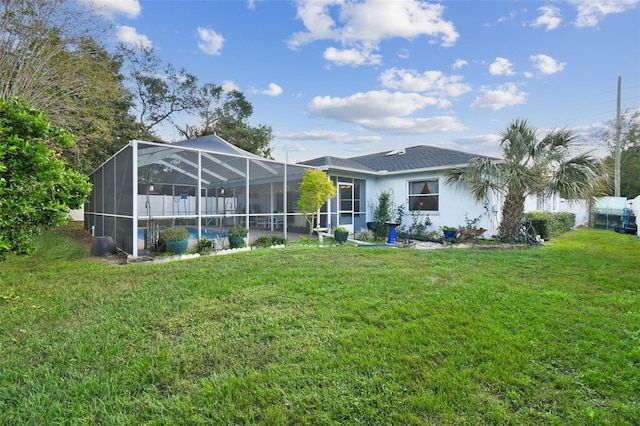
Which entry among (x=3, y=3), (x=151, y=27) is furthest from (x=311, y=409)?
(x=151, y=27)

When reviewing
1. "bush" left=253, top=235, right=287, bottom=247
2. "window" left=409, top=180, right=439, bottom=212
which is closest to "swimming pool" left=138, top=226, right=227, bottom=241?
"bush" left=253, top=235, right=287, bottom=247

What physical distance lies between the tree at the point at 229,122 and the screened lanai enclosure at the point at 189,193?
10.9m

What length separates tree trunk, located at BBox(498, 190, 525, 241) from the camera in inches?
352

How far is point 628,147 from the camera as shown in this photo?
1075 inches

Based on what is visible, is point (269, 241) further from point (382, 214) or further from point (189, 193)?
point (382, 214)

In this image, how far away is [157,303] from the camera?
379cm

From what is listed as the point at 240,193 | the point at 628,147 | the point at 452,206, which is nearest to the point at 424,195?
the point at 452,206

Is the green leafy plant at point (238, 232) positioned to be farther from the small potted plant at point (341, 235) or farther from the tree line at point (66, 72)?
the tree line at point (66, 72)

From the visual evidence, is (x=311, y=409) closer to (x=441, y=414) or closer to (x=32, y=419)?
(x=441, y=414)

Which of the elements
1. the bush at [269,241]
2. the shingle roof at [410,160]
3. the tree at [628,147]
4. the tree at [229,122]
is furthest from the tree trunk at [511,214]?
the tree at [628,147]

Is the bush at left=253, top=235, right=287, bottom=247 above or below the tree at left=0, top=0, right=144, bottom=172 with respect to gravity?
below

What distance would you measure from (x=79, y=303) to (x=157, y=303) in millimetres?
1052

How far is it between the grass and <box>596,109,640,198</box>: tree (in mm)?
29655

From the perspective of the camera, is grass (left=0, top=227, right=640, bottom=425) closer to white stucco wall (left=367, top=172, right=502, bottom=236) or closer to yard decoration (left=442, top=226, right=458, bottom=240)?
yard decoration (left=442, top=226, right=458, bottom=240)
